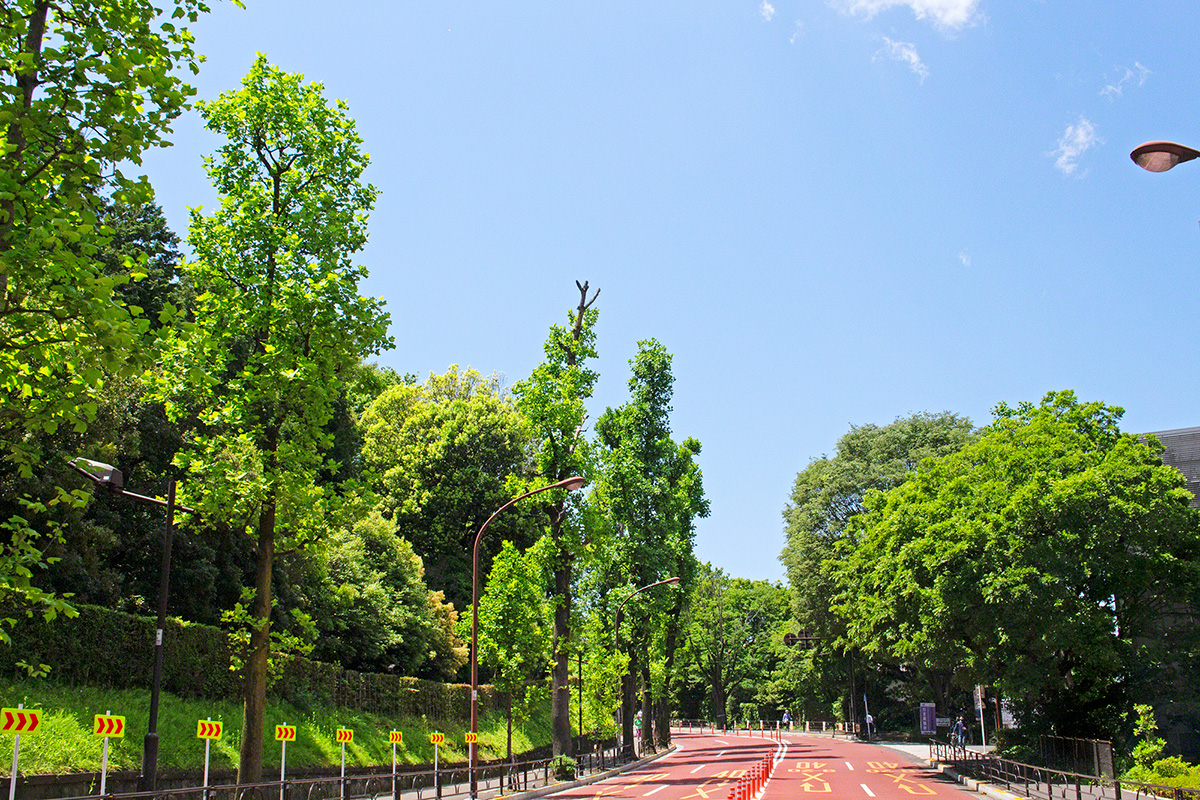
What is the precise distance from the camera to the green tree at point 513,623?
31.0 meters

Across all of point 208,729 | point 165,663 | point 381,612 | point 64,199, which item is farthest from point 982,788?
point 64,199

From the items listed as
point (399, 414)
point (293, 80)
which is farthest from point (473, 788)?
point (399, 414)

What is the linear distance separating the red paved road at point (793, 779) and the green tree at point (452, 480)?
15.6 metres

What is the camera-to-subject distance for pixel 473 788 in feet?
69.5

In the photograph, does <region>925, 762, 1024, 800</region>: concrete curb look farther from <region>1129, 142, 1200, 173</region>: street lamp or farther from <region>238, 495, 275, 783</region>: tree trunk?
<region>1129, 142, 1200, 173</region>: street lamp

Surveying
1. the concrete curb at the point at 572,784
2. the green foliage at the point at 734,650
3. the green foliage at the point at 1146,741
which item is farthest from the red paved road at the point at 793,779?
the green foliage at the point at 734,650

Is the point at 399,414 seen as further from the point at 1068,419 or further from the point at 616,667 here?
the point at 1068,419

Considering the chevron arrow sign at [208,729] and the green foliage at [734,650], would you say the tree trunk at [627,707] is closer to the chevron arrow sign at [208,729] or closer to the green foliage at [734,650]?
the chevron arrow sign at [208,729]

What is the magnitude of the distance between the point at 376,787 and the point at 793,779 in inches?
545

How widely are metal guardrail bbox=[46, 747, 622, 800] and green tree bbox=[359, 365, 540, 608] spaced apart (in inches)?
709

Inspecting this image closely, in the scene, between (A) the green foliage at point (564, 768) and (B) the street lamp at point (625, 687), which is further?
(B) the street lamp at point (625, 687)

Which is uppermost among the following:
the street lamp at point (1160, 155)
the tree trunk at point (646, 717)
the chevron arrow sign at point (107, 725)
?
the street lamp at point (1160, 155)

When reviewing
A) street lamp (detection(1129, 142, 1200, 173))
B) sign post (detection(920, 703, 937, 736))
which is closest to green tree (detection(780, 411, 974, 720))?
sign post (detection(920, 703, 937, 736))

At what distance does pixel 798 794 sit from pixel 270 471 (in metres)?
16.0
